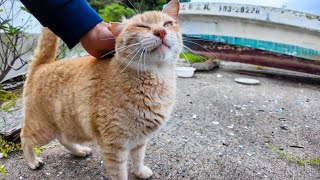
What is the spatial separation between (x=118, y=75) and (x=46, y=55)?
81cm

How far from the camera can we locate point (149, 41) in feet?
5.27

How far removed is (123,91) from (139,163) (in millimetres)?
673

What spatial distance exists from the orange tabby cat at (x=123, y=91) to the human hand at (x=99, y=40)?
0.23 feet

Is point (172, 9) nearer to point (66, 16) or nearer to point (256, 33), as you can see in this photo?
point (66, 16)

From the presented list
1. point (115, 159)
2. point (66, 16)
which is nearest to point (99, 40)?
point (66, 16)

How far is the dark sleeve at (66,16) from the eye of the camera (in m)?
1.52

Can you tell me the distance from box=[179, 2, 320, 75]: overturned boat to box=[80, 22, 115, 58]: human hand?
143 inches

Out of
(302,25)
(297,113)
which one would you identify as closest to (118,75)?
(297,113)

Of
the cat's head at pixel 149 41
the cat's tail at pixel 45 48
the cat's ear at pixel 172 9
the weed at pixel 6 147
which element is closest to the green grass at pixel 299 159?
the cat's head at pixel 149 41

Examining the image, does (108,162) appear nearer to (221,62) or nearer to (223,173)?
(223,173)

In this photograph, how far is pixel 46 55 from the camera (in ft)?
7.52

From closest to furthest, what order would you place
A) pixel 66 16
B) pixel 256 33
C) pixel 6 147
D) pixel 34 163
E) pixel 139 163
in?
pixel 66 16 < pixel 139 163 < pixel 34 163 < pixel 6 147 < pixel 256 33

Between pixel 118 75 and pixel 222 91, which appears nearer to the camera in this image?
pixel 118 75

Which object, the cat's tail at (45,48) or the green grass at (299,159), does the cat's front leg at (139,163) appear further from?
the green grass at (299,159)
